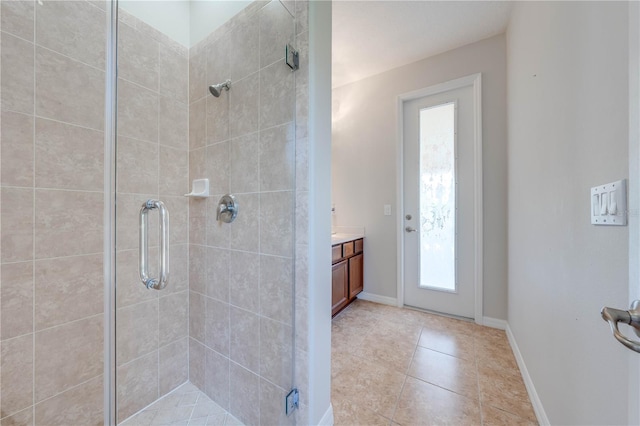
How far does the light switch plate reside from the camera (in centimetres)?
62

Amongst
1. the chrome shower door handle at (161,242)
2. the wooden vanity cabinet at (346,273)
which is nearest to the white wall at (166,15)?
the chrome shower door handle at (161,242)

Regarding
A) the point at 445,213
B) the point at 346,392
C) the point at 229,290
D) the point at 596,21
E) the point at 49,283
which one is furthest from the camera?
the point at 445,213

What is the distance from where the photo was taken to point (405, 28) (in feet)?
6.94

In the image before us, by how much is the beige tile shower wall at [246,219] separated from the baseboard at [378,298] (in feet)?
6.22

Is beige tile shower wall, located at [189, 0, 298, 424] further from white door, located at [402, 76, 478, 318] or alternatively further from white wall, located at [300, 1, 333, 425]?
white door, located at [402, 76, 478, 318]

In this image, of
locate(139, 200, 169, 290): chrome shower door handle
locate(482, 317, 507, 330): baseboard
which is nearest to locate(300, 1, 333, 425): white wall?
locate(139, 200, 169, 290): chrome shower door handle

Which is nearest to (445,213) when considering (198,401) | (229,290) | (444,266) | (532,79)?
(444,266)

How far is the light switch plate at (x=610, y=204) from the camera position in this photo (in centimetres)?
62

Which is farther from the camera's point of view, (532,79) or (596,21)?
(532,79)

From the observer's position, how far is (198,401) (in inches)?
55.4

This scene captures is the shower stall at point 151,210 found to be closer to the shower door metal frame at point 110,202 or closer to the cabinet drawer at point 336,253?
the shower door metal frame at point 110,202

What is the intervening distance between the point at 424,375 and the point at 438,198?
164 centimetres

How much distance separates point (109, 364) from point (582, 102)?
237cm

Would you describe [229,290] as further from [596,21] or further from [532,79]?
[532,79]
